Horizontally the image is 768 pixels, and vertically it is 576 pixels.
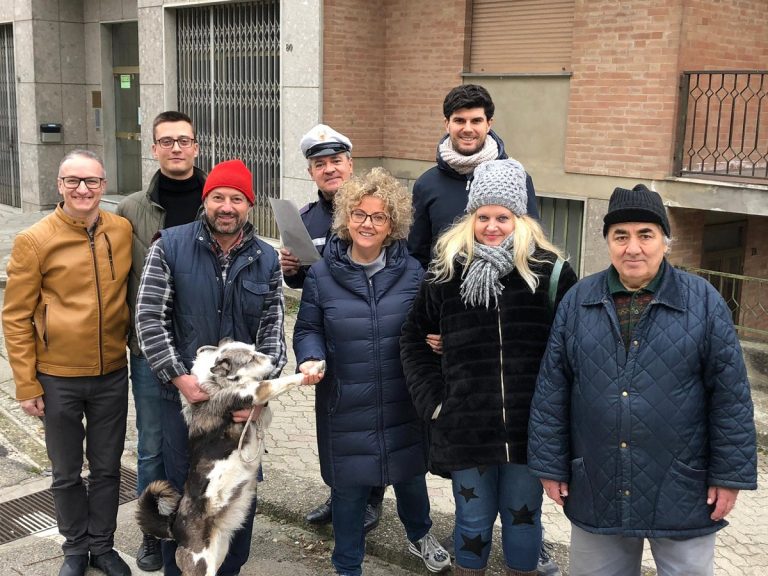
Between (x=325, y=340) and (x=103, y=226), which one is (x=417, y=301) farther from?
(x=103, y=226)

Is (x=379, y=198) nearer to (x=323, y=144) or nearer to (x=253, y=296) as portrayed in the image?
(x=253, y=296)

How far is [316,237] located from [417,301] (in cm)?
113

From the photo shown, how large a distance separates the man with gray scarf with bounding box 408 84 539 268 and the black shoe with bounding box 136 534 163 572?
6.64 feet

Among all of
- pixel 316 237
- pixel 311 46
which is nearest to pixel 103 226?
pixel 316 237

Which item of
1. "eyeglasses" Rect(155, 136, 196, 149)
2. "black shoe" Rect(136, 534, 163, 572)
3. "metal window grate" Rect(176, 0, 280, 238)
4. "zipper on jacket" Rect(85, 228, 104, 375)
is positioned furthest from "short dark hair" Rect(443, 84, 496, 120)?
"metal window grate" Rect(176, 0, 280, 238)

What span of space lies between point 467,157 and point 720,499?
1.98 meters

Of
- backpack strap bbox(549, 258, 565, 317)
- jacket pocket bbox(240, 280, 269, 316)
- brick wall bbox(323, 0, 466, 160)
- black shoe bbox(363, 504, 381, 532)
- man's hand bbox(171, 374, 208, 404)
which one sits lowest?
black shoe bbox(363, 504, 381, 532)

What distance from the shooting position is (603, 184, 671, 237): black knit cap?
9.43ft

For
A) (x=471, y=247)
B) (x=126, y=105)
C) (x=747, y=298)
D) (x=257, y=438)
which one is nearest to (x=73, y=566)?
(x=257, y=438)

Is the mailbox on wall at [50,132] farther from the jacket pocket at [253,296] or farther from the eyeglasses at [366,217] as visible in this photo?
the eyeglasses at [366,217]

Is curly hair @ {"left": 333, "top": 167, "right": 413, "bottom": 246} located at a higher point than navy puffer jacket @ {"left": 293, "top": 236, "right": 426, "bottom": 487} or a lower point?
higher

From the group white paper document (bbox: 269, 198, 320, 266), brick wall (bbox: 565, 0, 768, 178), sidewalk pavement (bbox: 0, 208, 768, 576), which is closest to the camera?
white paper document (bbox: 269, 198, 320, 266)

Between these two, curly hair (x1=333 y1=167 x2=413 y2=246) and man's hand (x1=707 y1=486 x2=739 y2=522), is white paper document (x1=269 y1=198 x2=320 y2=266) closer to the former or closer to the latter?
curly hair (x1=333 y1=167 x2=413 y2=246)

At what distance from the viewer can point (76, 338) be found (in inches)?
150
